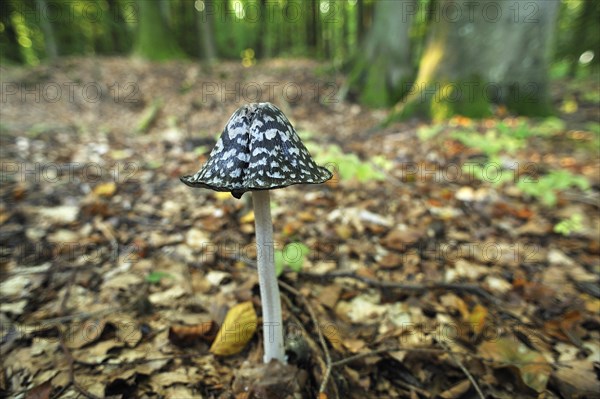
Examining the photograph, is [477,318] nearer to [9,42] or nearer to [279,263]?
[279,263]

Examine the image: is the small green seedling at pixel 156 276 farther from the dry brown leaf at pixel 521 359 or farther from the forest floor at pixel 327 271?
the dry brown leaf at pixel 521 359

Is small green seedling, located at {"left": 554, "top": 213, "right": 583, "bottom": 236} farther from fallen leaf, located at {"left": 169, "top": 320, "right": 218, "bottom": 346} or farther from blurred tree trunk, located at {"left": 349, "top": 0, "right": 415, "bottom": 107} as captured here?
blurred tree trunk, located at {"left": 349, "top": 0, "right": 415, "bottom": 107}

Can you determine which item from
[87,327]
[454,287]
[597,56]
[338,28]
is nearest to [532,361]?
[454,287]

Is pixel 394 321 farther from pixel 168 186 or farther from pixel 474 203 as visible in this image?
pixel 168 186

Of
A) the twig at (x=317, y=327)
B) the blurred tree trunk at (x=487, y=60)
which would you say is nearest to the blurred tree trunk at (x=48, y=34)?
the blurred tree trunk at (x=487, y=60)

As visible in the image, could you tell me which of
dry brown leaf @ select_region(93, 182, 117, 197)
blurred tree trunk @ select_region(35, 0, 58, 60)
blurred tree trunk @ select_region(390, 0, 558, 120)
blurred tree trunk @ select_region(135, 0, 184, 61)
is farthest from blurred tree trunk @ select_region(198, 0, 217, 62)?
dry brown leaf @ select_region(93, 182, 117, 197)

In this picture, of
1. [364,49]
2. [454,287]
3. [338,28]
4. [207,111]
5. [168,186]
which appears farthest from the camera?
[338,28]

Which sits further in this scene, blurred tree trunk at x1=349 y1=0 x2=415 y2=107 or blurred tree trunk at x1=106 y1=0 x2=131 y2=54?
blurred tree trunk at x1=106 y1=0 x2=131 y2=54
